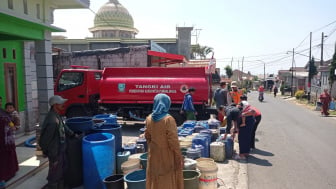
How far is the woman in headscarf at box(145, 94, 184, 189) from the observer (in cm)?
359

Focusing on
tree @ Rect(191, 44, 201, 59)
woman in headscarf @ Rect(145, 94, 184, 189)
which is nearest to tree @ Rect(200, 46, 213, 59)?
tree @ Rect(191, 44, 201, 59)

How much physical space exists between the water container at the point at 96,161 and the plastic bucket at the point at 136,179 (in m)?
0.57

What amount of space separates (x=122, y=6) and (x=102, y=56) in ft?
117

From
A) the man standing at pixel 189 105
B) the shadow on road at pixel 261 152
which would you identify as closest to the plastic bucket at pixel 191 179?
the shadow on road at pixel 261 152

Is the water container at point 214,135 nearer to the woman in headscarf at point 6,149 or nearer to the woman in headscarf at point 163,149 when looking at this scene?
the woman in headscarf at point 163,149

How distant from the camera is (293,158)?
7.34 m

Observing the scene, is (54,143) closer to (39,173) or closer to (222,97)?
(39,173)

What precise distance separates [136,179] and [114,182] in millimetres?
374

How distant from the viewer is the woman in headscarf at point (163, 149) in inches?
141

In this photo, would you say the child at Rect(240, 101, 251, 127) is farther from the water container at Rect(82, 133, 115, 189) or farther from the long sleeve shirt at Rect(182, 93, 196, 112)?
the water container at Rect(82, 133, 115, 189)

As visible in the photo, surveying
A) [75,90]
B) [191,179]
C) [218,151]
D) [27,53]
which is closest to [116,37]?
[75,90]

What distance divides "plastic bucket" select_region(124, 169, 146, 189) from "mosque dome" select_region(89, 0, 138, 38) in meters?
44.8

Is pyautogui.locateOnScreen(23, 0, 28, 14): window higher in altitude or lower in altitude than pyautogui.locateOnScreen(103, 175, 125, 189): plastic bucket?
higher

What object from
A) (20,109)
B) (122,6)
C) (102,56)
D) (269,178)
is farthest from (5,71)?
(122,6)
